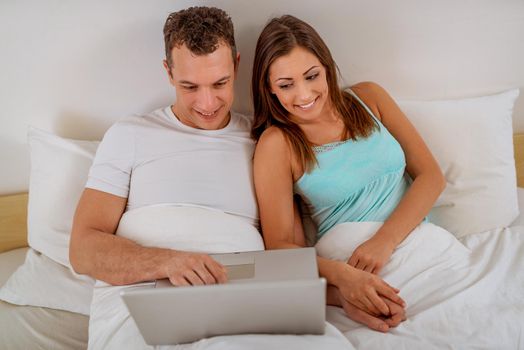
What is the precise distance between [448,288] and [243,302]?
0.54 meters

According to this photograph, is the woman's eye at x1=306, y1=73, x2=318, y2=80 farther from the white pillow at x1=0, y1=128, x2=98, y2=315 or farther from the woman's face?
the white pillow at x1=0, y1=128, x2=98, y2=315

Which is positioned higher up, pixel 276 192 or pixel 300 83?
pixel 300 83

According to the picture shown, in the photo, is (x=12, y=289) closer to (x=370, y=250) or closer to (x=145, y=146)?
(x=145, y=146)

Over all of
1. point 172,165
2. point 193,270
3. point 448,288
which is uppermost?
point 172,165

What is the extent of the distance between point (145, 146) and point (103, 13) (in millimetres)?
428

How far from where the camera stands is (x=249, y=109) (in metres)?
1.66

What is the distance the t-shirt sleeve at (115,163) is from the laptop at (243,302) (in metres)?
0.43

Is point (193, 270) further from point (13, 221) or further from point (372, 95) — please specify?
point (13, 221)

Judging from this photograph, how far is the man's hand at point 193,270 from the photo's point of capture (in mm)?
996

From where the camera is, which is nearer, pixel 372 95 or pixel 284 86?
pixel 284 86

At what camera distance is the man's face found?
4.11ft

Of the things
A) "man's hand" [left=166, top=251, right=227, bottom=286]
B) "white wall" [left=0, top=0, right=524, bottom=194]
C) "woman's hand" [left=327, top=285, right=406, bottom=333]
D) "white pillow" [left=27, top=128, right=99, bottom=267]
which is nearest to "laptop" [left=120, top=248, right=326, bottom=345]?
"man's hand" [left=166, top=251, right=227, bottom=286]

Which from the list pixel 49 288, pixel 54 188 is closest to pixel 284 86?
pixel 54 188

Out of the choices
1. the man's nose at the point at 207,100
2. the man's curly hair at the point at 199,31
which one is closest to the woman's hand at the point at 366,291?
the man's nose at the point at 207,100
